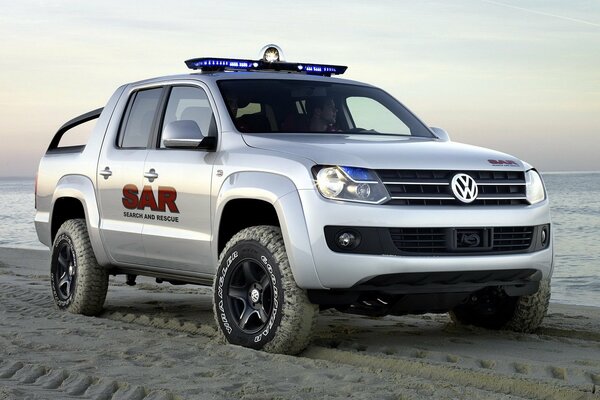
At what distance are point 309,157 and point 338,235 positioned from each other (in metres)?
0.48

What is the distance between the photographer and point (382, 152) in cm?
604

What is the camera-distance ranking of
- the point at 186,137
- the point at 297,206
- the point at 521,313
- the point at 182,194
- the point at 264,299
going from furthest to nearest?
1. the point at 521,313
2. the point at 182,194
3. the point at 186,137
4. the point at 264,299
5. the point at 297,206

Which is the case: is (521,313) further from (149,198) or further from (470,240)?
(149,198)

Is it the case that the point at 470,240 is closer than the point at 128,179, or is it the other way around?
the point at 470,240

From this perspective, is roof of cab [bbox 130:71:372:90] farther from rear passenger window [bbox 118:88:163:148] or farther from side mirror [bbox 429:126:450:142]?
side mirror [bbox 429:126:450:142]

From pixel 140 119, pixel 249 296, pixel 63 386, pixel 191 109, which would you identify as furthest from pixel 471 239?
pixel 140 119

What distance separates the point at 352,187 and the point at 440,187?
21.3 inches

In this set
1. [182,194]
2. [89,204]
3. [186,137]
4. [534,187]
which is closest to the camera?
[534,187]

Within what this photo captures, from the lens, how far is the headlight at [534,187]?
643 centimetres

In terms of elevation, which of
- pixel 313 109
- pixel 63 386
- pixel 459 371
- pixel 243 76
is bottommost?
pixel 63 386

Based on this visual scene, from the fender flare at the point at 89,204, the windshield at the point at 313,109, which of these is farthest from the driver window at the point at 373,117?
the fender flare at the point at 89,204

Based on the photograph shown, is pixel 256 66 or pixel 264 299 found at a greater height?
pixel 256 66

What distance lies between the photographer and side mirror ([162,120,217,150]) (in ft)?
21.5

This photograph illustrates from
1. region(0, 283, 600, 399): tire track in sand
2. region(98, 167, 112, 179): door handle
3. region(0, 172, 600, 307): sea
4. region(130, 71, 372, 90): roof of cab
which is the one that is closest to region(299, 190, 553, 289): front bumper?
region(0, 283, 600, 399): tire track in sand
